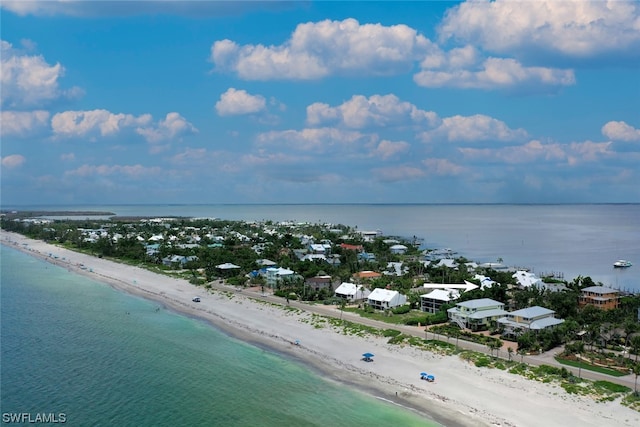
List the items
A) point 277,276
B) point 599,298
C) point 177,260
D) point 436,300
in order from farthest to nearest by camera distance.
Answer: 1. point 177,260
2. point 277,276
3. point 599,298
4. point 436,300

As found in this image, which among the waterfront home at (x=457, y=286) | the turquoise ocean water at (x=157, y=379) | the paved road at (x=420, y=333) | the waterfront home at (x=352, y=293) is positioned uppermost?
the waterfront home at (x=457, y=286)

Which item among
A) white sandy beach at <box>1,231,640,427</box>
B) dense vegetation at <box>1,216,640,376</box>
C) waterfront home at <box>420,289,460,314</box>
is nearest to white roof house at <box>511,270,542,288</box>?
dense vegetation at <box>1,216,640,376</box>

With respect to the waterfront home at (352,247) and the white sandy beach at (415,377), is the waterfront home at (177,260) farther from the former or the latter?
the waterfront home at (352,247)

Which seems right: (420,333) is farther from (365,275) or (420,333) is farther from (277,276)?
(277,276)

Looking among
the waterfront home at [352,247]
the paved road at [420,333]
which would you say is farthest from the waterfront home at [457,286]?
the waterfront home at [352,247]

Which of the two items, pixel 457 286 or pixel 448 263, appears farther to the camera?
pixel 448 263

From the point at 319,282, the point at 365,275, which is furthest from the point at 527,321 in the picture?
the point at 365,275

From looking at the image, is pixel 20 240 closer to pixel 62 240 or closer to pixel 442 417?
pixel 62 240
